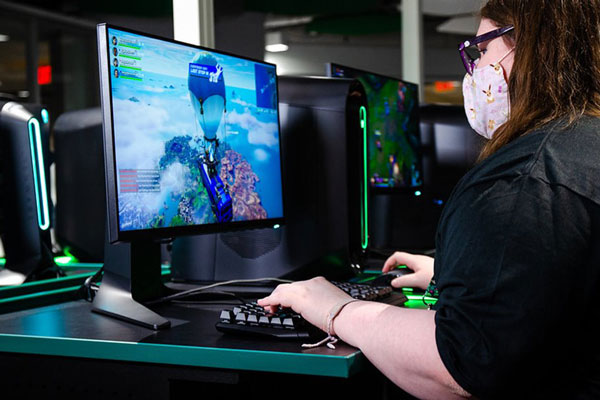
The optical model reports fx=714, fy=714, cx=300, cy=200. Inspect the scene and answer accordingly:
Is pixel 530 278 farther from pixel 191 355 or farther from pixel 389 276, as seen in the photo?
pixel 389 276

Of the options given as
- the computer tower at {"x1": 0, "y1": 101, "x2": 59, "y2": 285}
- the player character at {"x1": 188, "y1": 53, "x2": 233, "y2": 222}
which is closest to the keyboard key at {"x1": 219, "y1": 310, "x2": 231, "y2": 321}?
the player character at {"x1": 188, "y1": 53, "x2": 233, "y2": 222}

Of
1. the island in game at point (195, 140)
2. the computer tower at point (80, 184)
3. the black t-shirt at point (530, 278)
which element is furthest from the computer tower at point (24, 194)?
the black t-shirt at point (530, 278)

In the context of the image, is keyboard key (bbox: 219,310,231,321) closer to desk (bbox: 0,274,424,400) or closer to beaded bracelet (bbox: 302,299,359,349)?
desk (bbox: 0,274,424,400)

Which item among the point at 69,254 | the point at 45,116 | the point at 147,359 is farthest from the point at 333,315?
the point at 69,254

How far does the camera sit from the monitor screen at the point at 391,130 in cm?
210

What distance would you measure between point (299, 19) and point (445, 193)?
6.99 metres

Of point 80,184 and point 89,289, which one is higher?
point 80,184

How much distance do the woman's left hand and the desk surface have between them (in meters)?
0.06

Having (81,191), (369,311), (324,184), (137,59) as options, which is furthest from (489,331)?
(81,191)

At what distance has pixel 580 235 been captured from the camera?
2.74ft

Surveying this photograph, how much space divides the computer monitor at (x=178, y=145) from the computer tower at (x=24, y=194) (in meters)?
0.48

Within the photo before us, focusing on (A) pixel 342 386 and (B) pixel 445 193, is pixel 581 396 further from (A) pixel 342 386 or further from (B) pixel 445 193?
(B) pixel 445 193

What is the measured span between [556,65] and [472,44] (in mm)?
198

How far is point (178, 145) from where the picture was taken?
131cm
